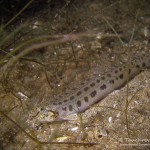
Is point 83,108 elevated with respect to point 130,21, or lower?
elevated

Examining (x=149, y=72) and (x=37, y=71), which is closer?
(x=149, y=72)

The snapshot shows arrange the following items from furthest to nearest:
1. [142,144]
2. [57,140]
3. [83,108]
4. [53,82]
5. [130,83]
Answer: [53,82] < [130,83] < [83,108] < [57,140] < [142,144]

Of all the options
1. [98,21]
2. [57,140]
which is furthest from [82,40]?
[57,140]

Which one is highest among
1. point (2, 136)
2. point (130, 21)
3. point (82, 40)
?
point (2, 136)

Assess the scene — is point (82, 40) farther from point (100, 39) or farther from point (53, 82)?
point (53, 82)

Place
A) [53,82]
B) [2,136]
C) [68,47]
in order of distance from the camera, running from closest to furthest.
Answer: [2,136], [53,82], [68,47]

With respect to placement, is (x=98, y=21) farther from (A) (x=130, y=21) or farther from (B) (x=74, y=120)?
(B) (x=74, y=120)

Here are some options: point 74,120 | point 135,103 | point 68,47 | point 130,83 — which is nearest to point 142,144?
point 135,103

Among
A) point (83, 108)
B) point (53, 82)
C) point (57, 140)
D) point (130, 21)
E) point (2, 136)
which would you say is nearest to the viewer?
point (57, 140)

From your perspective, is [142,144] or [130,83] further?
[130,83]
